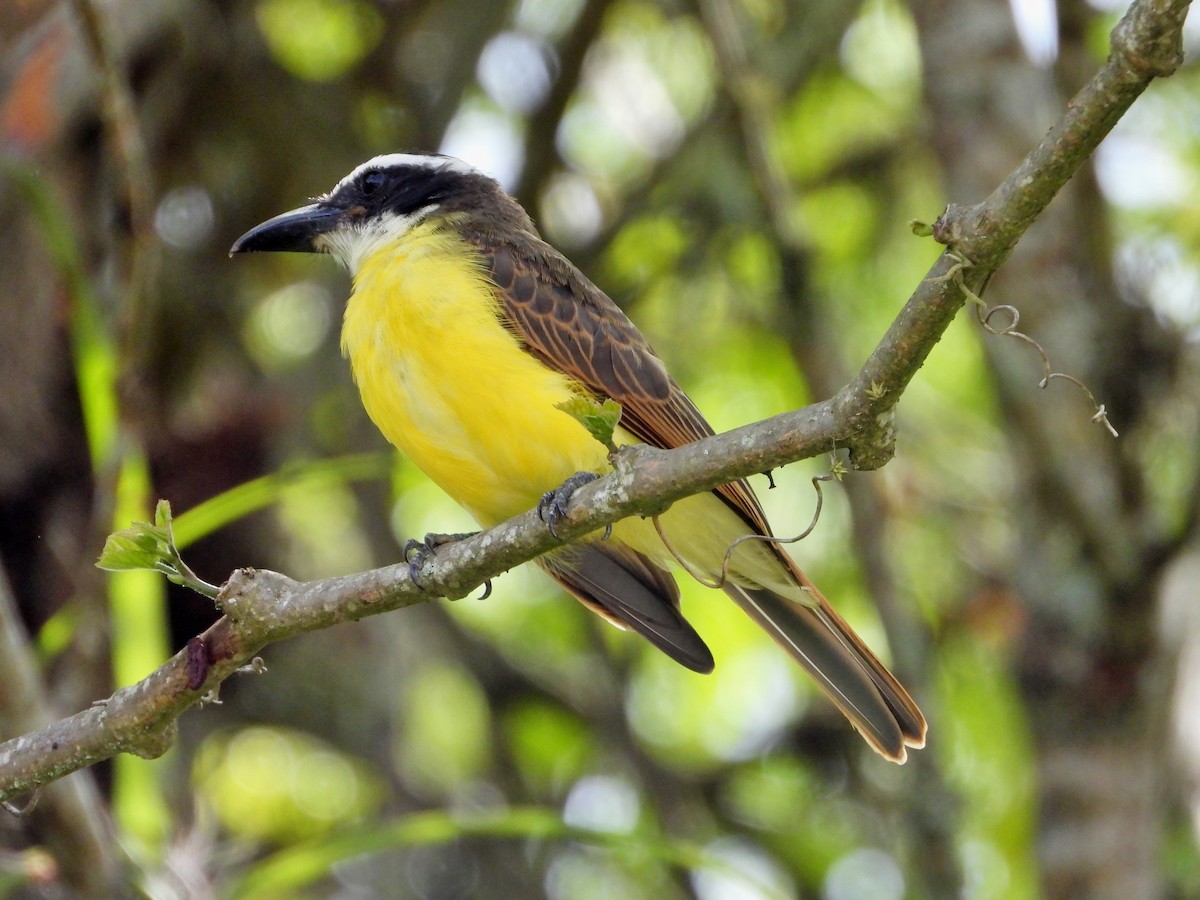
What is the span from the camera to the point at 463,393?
371 centimetres

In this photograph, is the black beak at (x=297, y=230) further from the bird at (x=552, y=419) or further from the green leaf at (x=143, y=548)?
the green leaf at (x=143, y=548)

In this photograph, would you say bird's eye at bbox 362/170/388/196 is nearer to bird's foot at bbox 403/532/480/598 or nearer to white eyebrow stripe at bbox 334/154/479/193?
white eyebrow stripe at bbox 334/154/479/193

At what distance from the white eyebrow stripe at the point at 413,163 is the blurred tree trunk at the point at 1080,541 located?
185 centimetres

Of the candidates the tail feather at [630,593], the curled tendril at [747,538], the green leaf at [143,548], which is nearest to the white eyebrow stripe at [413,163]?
the tail feather at [630,593]

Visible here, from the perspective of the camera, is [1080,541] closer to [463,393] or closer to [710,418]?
[710,418]

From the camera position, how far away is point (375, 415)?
3938 mm

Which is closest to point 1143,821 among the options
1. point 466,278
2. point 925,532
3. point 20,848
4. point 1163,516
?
point 1163,516

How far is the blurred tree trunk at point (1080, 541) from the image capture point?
5.16m

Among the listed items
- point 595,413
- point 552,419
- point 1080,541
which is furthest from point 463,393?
point 1080,541

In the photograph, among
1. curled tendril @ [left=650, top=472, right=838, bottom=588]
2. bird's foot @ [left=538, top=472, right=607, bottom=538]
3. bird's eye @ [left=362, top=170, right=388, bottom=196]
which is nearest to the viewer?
curled tendril @ [left=650, top=472, right=838, bottom=588]

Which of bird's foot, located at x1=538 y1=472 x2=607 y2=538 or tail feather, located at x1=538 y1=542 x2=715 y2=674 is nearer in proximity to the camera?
bird's foot, located at x1=538 y1=472 x2=607 y2=538

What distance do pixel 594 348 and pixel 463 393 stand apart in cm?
53

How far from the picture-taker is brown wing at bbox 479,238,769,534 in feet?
13.1

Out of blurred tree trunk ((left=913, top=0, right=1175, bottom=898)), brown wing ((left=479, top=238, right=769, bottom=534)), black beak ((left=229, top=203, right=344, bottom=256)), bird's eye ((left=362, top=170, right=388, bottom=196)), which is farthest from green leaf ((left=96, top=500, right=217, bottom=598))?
blurred tree trunk ((left=913, top=0, right=1175, bottom=898))
